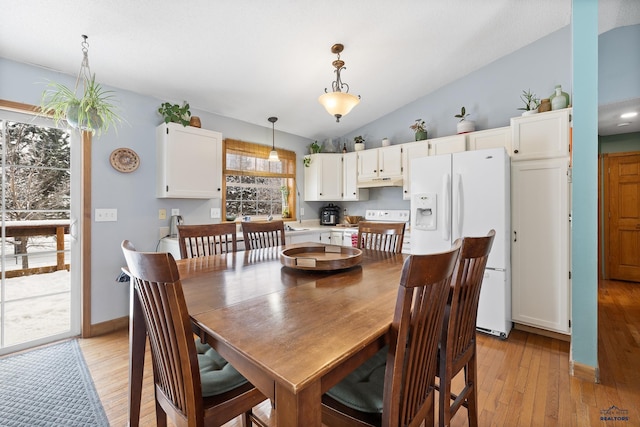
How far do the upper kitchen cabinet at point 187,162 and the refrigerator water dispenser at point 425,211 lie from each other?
2154mm

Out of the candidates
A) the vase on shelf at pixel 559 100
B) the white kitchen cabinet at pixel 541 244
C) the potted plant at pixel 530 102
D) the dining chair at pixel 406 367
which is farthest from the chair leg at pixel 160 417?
the vase on shelf at pixel 559 100

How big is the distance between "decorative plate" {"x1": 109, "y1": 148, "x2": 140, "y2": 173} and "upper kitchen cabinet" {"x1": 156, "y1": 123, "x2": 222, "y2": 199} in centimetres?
21

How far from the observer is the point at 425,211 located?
3.00 meters

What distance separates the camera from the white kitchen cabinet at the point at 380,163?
3.86 meters

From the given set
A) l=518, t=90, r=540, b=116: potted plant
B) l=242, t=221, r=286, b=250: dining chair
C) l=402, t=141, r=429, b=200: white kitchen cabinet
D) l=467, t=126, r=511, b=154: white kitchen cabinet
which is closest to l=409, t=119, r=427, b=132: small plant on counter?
l=402, t=141, r=429, b=200: white kitchen cabinet

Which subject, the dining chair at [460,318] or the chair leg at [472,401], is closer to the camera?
the dining chair at [460,318]

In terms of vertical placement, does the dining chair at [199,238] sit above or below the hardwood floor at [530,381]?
→ above

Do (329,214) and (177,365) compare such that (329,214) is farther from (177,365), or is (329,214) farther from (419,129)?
(177,365)

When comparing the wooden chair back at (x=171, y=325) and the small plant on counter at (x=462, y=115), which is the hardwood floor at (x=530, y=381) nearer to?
the wooden chair back at (x=171, y=325)

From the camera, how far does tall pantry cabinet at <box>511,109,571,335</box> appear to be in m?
2.54

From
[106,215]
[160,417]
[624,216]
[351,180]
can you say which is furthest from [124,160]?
[624,216]

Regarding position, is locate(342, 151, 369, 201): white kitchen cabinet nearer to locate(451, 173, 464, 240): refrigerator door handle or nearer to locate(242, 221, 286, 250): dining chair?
locate(451, 173, 464, 240): refrigerator door handle

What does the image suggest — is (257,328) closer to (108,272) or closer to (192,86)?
(108,272)

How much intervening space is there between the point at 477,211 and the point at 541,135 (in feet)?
2.92
